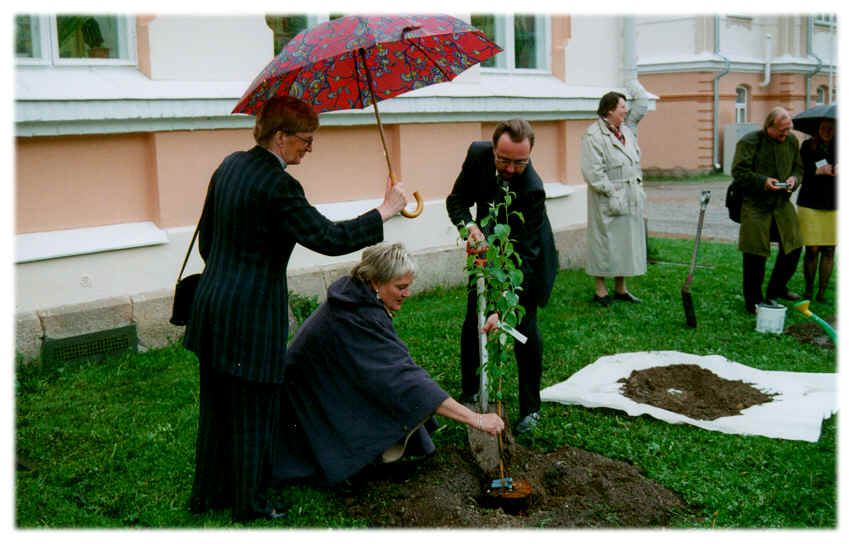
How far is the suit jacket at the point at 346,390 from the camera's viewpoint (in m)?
3.96

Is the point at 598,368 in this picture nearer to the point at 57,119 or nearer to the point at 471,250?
the point at 471,250

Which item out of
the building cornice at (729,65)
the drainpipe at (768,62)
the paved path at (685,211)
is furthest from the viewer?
the drainpipe at (768,62)

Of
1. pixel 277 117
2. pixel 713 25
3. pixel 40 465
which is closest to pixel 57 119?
pixel 40 465

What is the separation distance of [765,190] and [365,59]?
4985 mm

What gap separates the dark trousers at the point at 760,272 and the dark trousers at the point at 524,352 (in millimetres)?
3769

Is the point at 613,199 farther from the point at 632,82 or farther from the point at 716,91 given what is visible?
the point at 716,91

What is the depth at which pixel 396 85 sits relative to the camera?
4457 millimetres

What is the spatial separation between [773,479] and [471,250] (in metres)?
1.99

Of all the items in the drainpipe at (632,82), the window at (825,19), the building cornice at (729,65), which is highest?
the window at (825,19)

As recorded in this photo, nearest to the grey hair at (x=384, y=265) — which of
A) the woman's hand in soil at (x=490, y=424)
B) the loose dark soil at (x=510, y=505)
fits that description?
the woman's hand in soil at (x=490, y=424)

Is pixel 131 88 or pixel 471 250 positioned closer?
pixel 471 250

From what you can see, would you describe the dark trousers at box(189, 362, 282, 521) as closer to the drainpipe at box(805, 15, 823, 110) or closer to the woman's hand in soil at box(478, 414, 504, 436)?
the woman's hand in soil at box(478, 414, 504, 436)

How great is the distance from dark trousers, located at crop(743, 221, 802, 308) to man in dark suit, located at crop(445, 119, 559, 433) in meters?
3.74

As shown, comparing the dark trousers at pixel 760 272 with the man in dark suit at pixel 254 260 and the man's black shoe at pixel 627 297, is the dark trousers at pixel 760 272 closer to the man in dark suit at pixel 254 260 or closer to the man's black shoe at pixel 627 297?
the man's black shoe at pixel 627 297
